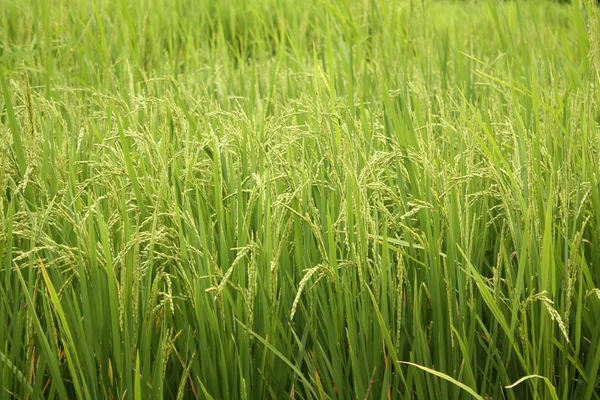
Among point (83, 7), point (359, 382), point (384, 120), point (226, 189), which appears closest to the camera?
point (359, 382)

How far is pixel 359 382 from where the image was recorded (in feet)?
3.75

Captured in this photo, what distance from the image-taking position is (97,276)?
1.15 metres

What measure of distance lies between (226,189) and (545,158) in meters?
0.67

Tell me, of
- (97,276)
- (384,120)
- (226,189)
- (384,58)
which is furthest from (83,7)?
(97,276)

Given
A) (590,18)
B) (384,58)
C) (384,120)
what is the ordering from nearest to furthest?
1. (590,18)
2. (384,120)
3. (384,58)

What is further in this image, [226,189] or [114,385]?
[226,189]

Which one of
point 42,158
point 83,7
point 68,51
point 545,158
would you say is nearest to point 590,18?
point 545,158

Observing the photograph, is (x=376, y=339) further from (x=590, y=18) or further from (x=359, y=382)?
(x=590, y=18)

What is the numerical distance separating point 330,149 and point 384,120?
29.6 inches

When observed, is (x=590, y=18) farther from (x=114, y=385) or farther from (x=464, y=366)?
(x=114, y=385)

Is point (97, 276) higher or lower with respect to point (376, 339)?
higher

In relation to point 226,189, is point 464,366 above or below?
below

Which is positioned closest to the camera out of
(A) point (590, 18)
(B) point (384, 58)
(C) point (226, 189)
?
(A) point (590, 18)

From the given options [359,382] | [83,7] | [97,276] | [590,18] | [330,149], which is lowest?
[359,382]
